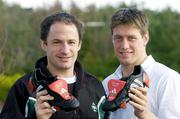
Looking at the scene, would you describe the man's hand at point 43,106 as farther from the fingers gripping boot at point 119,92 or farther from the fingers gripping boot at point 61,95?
the fingers gripping boot at point 119,92

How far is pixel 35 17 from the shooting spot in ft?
99.1

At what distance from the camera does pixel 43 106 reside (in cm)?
454

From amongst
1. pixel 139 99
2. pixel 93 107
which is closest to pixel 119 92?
pixel 139 99

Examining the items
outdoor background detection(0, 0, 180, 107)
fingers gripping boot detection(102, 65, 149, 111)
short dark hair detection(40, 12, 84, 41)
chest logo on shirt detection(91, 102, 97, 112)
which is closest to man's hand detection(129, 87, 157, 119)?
fingers gripping boot detection(102, 65, 149, 111)

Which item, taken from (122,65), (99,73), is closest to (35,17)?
(99,73)

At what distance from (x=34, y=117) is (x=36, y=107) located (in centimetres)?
22

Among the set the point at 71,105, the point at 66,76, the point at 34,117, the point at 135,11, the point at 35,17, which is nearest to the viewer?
the point at 71,105

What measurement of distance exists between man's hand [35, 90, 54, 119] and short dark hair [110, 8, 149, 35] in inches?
48.4

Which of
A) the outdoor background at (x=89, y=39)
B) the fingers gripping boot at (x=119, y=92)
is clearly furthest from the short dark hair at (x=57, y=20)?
the outdoor background at (x=89, y=39)

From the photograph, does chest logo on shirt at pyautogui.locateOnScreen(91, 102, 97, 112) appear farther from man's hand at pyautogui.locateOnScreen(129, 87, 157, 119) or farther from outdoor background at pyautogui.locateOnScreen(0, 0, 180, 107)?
outdoor background at pyautogui.locateOnScreen(0, 0, 180, 107)

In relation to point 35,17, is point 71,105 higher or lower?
higher

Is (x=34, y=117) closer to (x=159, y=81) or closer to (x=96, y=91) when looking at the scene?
(x=96, y=91)

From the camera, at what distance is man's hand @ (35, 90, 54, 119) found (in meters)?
4.50

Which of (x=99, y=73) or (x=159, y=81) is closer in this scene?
(x=159, y=81)
